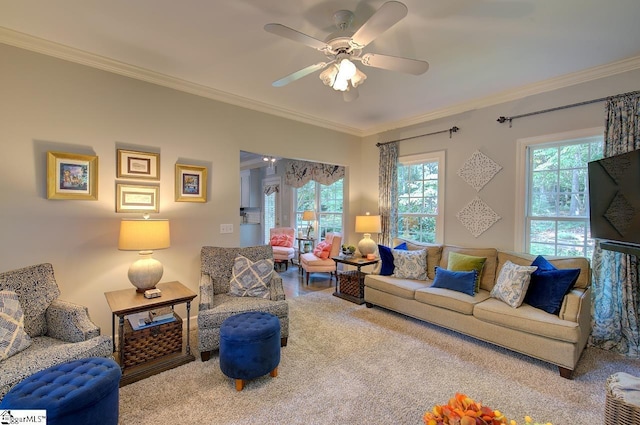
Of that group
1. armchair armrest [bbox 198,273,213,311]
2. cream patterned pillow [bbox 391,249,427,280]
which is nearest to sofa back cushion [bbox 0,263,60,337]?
armchair armrest [bbox 198,273,213,311]

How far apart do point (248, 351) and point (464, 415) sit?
157 cm

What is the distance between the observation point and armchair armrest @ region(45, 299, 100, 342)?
82.1 inches

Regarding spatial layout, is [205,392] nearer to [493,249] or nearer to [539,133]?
[493,249]

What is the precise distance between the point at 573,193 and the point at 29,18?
5.45 m

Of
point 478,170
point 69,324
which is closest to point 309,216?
point 478,170

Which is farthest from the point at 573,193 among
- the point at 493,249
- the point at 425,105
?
the point at 425,105

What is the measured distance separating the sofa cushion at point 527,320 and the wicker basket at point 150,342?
299cm

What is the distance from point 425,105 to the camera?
13.6 ft

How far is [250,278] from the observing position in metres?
3.19

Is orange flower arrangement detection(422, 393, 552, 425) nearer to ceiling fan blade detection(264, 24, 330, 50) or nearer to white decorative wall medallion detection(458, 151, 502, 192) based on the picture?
ceiling fan blade detection(264, 24, 330, 50)

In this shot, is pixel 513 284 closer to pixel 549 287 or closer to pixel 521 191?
pixel 549 287

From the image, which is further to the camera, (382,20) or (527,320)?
(527,320)

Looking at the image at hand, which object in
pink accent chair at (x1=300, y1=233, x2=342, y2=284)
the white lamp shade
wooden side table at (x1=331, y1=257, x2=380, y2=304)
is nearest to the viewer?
the white lamp shade

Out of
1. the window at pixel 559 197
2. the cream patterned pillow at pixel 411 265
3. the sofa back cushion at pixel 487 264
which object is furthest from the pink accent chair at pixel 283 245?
the window at pixel 559 197
